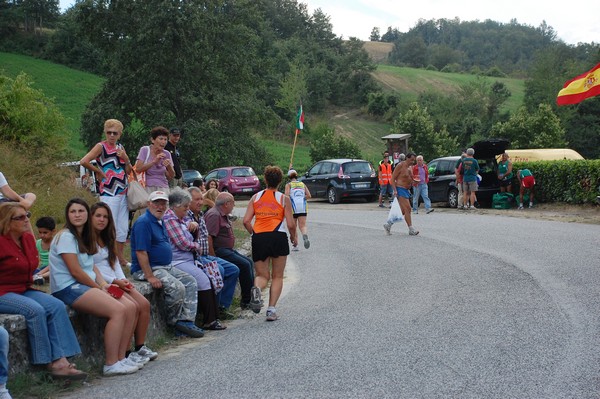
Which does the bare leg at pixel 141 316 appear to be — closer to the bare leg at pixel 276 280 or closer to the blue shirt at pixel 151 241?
the blue shirt at pixel 151 241

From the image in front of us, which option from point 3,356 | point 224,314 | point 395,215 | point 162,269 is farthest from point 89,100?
point 3,356

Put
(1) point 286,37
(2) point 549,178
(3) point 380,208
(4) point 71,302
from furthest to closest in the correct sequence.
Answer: (1) point 286,37 < (3) point 380,208 < (2) point 549,178 < (4) point 71,302

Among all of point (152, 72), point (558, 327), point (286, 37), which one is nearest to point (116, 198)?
point (558, 327)

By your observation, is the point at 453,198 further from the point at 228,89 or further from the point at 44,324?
the point at 228,89

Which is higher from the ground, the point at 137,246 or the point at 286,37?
the point at 286,37

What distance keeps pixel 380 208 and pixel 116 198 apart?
1878 cm

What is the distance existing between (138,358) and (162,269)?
1.58m

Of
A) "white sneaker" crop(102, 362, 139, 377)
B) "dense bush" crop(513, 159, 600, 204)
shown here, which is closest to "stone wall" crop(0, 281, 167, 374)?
"white sneaker" crop(102, 362, 139, 377)

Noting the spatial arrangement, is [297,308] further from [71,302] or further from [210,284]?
[71,302]

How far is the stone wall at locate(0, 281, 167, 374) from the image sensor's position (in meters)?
6.03

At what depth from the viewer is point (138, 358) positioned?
23.1 feet

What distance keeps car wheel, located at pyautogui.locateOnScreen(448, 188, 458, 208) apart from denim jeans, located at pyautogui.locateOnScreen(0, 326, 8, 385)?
71.4 ft

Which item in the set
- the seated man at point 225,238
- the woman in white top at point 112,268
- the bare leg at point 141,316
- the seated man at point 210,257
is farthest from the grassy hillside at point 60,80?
the bare leg at point 141,316

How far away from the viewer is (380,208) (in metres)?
27.9
